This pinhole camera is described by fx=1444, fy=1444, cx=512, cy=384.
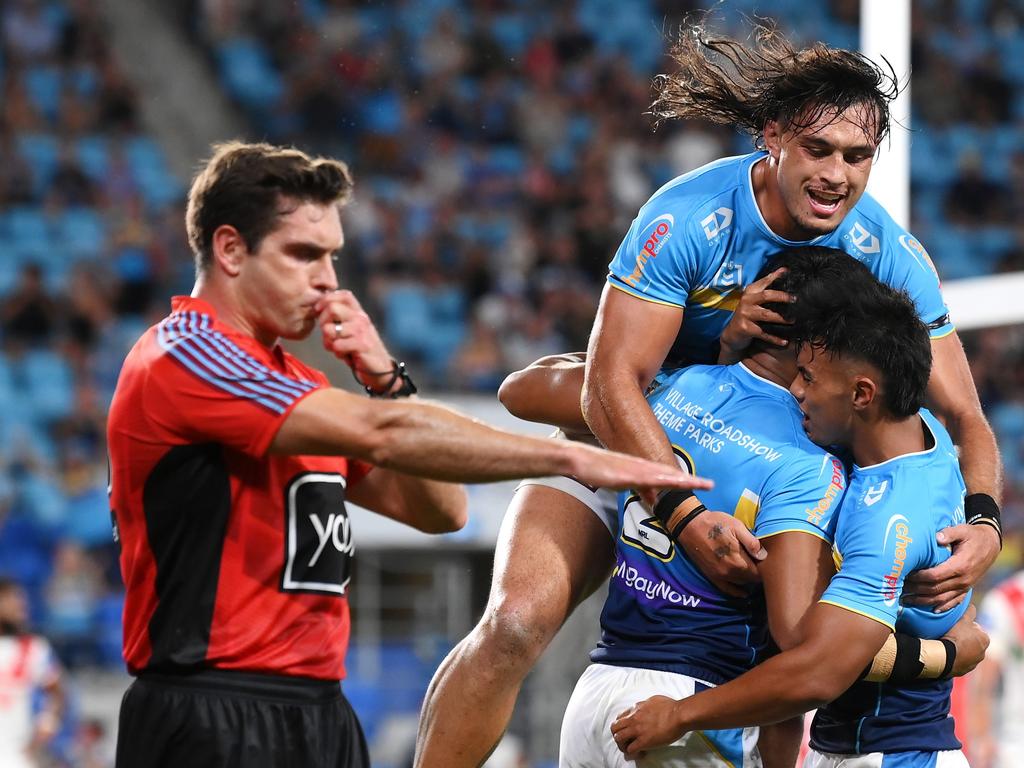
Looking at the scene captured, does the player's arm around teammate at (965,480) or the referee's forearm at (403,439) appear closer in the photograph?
the referee's forearm at (403,439)

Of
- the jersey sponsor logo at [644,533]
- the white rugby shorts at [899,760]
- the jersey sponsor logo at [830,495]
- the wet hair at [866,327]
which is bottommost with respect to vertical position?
the white rugby shorts at [899,760]

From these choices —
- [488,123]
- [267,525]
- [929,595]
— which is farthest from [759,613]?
[488,123]

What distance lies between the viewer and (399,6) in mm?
14102

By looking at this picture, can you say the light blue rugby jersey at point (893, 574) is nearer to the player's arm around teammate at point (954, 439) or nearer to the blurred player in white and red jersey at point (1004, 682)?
the player's arm around teammate at point (954, 439)

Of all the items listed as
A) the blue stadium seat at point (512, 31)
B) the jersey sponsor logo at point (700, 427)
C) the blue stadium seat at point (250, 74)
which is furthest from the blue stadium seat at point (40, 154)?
the jersey sponsor logo at point (700, 427)

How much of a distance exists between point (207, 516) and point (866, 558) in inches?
53.4

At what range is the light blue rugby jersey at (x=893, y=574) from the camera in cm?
302

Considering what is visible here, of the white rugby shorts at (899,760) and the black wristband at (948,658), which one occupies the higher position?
the black wristband at (948,658)

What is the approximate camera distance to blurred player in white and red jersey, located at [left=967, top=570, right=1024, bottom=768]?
7590mm

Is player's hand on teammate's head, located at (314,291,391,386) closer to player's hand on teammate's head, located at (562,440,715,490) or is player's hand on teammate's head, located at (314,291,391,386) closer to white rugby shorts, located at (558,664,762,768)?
player's hand on teammate's head, located at (562,440,715,490)

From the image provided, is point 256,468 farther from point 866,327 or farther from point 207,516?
point 866,327

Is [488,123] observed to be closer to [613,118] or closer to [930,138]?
[613,118]

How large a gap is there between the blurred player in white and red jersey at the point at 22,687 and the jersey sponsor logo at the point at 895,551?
6716 mm

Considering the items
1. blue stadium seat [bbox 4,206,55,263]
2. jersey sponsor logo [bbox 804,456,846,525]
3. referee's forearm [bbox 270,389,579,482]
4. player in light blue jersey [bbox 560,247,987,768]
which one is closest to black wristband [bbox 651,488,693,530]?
player in light blue jersey [bbox 560,247,987,768]
